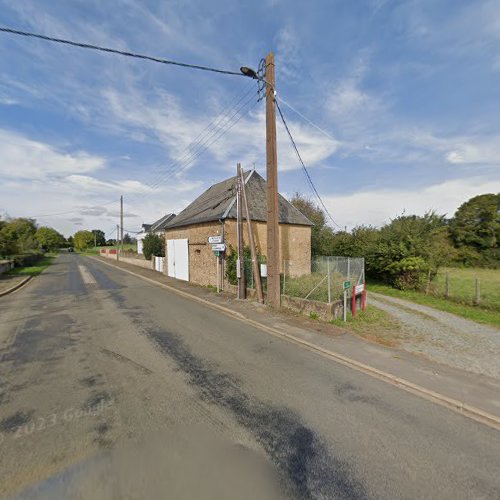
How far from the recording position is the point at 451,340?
7.00 m

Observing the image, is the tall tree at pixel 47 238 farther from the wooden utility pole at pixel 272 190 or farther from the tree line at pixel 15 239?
the wooden utility pole at pixel 272 190

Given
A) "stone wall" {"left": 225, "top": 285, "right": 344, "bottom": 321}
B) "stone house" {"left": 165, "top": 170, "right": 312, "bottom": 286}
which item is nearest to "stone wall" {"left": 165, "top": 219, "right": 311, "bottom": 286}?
"stone house" {"left": 165, "top": 170, "right": 312, "bottom": 286}

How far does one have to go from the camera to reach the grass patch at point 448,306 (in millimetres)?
9359

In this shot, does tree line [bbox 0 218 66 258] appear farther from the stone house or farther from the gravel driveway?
the gravel driveway

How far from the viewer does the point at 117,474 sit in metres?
2.58

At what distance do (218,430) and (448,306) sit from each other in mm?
11889

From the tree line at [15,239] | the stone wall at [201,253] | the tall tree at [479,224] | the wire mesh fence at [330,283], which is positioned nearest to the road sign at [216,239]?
the stone wall at [201,253]

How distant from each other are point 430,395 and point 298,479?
2.92 m

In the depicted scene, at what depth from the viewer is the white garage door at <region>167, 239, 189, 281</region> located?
58.3 ft

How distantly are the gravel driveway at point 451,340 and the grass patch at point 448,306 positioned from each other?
55 centimetres

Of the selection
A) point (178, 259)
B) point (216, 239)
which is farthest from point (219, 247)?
point (178, 259)

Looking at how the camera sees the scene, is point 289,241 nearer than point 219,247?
No

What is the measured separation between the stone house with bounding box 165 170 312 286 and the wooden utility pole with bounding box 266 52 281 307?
162 inches

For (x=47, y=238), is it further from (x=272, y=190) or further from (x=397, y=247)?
(x=397, y=247)
